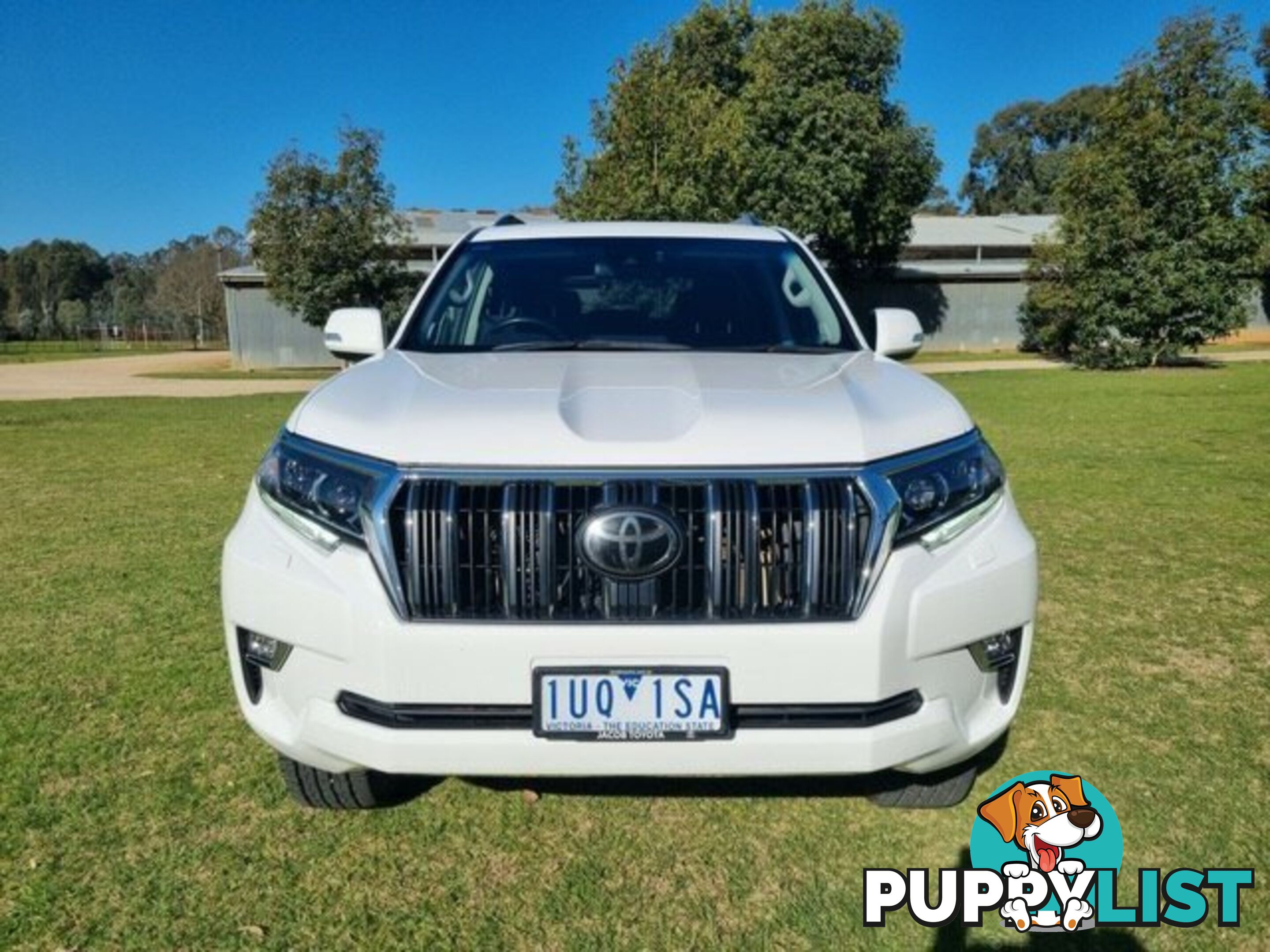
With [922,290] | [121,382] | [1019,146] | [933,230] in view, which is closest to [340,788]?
[121,382]

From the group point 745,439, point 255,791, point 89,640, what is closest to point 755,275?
point 745,439

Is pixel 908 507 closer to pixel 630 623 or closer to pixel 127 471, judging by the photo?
pixel 630 623

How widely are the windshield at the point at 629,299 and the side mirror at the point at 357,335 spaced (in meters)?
0.11

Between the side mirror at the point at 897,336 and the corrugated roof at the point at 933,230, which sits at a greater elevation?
the corrugated roof at the point at 933,230

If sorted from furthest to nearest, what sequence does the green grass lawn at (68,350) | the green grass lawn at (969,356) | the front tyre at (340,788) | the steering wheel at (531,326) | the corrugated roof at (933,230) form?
the green grass lawn at (68,350) → the corrugated roof at (933,230) → the green grass lawn at (969,356) → the steering wheel at (531,326) → the front tyre at (340,788)

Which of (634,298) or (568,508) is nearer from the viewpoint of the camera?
(568,508)

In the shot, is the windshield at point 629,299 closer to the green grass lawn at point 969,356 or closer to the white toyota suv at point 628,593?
the white toyota suv at point 628,593

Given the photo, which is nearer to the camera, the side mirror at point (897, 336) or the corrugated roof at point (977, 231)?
the side mirror at point (897, 336)

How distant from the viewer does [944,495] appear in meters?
2.30

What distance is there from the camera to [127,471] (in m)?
8.83

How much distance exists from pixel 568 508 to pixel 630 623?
0.29 meters

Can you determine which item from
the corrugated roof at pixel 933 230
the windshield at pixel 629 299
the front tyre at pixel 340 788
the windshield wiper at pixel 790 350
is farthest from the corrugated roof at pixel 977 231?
the front tyre at pixel 340 788

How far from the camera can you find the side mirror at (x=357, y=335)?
3398mm

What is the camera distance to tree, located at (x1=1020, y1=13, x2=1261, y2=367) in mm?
19375
